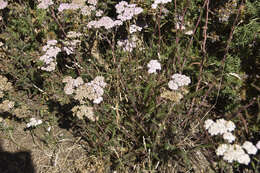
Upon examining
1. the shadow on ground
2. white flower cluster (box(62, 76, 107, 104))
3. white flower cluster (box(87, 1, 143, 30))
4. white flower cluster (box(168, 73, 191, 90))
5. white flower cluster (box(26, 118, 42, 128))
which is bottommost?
the shadow on ground

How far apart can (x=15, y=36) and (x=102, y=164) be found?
6.75 feet

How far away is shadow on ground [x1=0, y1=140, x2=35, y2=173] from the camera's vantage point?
287 centimetres

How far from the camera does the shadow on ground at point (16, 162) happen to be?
287cm

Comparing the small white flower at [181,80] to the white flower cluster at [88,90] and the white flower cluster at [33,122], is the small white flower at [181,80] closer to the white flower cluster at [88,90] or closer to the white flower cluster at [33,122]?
the white flower cluster at [88,90]

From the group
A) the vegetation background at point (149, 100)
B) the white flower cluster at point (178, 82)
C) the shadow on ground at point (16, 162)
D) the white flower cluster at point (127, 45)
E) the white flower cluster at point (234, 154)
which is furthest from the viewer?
the white flower cluster at point (127, 45)

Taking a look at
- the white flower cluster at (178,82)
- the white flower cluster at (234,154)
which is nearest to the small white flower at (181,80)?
the white flower cluster at (178,82)

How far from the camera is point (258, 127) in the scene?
2523mm

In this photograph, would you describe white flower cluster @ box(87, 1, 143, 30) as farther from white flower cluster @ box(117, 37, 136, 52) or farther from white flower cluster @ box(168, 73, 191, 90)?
white flower cluster @ box(168, 73, 191, 90)

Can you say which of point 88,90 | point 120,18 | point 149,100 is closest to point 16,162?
point 88,90

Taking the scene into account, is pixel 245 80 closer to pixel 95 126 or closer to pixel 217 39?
pixel 217 39

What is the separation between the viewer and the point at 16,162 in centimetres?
294

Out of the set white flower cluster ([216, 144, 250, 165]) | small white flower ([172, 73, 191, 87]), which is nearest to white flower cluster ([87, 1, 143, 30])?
small white flower ([172, 73, 191, 87])

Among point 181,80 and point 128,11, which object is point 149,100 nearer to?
point 181,80

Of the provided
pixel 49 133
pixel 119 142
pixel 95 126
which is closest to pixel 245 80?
pixel 119 142
